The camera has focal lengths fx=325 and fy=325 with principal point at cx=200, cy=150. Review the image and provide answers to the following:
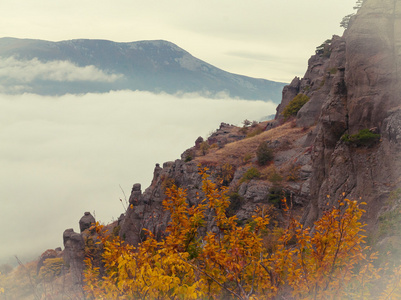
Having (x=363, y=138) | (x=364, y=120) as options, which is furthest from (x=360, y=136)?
(x=364, y=120)

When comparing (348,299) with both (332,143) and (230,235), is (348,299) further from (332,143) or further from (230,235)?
(332,143)

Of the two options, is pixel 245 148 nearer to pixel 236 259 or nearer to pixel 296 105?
pixel 296 105

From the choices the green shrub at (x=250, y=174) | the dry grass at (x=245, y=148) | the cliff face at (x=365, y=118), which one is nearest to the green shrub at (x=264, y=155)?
the green shrub at (x=250, y=174)

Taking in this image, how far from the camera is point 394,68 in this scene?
24578 millimetres

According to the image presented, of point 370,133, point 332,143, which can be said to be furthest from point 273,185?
point 370,133

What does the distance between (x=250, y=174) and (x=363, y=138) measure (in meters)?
25.4

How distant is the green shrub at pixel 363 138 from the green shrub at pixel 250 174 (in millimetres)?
23647

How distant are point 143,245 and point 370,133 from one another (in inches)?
753

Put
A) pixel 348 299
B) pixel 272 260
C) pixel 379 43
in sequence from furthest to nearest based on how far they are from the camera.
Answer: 1. pixel 379 43
2. pixel 272 260
3. pixel 348 299

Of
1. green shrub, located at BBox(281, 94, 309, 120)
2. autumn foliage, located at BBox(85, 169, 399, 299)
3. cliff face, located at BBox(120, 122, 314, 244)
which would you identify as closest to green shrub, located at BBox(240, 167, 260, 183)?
cliff face, located at BBox(120, 122, 314, 244)

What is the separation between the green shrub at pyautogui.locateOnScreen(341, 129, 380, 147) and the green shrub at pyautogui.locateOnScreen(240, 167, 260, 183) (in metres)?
23.6

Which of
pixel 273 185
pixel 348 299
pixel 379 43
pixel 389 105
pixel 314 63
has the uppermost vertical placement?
pixel 314 63

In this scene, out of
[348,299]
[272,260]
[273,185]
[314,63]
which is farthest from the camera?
[314,63]

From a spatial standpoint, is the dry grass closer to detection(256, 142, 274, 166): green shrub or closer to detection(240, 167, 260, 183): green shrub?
detection(256, 142, 274, 166): green shrub
